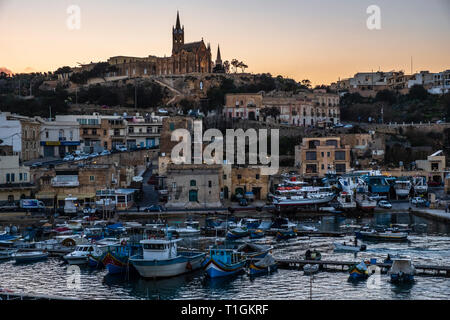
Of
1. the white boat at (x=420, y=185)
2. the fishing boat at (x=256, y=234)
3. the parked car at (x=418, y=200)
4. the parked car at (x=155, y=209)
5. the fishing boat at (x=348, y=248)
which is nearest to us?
the fishing boat at (x=348, y=248)

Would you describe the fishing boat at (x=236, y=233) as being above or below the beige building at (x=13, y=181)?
below

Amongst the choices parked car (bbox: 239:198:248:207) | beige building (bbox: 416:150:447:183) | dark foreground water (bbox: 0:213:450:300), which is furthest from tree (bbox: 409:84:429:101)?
dark foreground water (bbox: 0:213:450:300)

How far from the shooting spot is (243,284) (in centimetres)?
1903

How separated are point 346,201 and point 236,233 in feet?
31.3

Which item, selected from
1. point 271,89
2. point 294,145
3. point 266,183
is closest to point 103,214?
point 266,183

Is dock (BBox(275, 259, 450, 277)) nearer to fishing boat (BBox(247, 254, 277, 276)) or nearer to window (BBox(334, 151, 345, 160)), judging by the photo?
fishing boat (BBox(247, 254, 277, 276))

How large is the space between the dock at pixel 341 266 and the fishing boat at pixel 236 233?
5.12 meters

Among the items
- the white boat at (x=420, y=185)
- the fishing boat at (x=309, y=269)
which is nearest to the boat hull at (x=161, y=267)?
the fishing boat at (x=309, y=269)

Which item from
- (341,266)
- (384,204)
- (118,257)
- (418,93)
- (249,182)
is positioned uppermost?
(418,93)

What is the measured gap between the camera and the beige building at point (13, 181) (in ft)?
110

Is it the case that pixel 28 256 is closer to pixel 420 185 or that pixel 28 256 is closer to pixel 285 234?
pixel 285 234

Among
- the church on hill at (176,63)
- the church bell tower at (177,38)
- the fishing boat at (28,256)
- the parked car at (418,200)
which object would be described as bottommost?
the fishing boat at (28,256)

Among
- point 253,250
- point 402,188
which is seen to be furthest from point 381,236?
point 402,188

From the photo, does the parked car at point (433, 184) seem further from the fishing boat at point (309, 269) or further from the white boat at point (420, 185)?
the fishing boat at point (309, 269)
